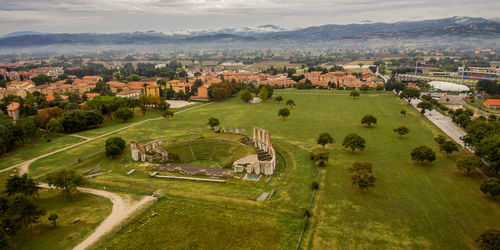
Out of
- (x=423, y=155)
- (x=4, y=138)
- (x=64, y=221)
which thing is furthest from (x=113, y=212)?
(x=423, y=155)

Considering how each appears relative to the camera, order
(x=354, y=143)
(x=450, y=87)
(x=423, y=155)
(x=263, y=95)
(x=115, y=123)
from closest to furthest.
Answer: (x=423, y=155) < (x=354, y=143) < (x=115, y=123) < (x=263, y=95) < (x=450, y=87)

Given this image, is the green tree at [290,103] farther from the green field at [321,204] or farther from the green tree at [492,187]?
the green tree at [492,187]

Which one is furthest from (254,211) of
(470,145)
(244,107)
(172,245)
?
(244,107)

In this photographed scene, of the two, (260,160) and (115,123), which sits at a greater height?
(260,160)

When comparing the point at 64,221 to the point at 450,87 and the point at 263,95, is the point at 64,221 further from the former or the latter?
the point at 450,87

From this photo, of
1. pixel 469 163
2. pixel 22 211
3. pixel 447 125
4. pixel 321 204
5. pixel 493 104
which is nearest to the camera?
pixel 22 211

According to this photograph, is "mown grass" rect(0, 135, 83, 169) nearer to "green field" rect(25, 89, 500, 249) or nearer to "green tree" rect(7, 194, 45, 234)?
"green field" rect(25, 89, 500, 249)

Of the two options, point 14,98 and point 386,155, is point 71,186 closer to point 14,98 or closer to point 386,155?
point 386,155

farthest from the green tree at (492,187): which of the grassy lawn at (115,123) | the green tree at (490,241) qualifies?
the grassy lawn at (115,123)
